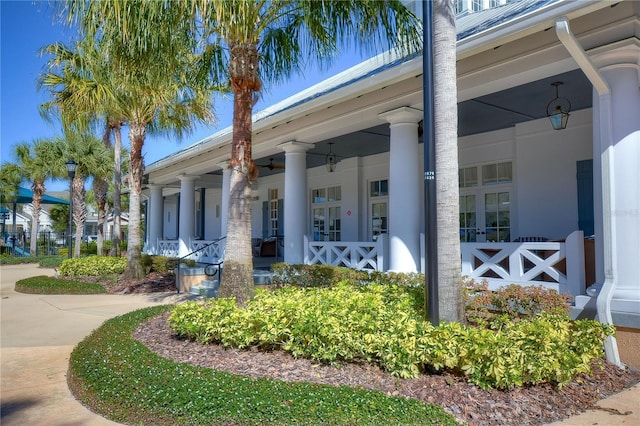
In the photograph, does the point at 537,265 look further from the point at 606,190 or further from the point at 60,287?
the point at 60,287

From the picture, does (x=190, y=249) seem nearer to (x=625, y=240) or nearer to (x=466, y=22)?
(x=466, y=22)

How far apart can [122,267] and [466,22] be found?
40.6 feet

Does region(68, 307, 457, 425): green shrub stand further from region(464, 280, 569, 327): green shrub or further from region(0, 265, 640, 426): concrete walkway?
region(464, 280, 569, 327): green shrub

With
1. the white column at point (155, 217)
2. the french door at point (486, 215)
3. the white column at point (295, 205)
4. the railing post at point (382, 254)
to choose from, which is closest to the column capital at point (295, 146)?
the white column at point (295, 205)

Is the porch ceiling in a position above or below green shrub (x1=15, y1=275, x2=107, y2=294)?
above

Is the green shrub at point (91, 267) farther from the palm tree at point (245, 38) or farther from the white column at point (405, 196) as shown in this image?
the white column at point (405, 196)

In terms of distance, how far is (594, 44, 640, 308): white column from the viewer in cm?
539

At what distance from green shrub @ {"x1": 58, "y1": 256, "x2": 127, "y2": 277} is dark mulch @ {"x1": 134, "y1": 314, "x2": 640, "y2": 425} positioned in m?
10.4

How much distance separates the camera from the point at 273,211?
63.3ft

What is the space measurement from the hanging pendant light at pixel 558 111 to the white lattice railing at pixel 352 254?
12.3 feet

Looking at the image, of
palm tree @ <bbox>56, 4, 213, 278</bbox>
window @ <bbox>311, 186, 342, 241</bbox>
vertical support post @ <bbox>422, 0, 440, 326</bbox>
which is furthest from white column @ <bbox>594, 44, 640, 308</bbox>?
window @ <bbox>311, 186, 342, 241</bbox>

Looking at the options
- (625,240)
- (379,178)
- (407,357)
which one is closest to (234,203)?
(407,357)

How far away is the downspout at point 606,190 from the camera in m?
5.22

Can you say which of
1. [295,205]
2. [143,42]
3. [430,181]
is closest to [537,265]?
[430,181]
